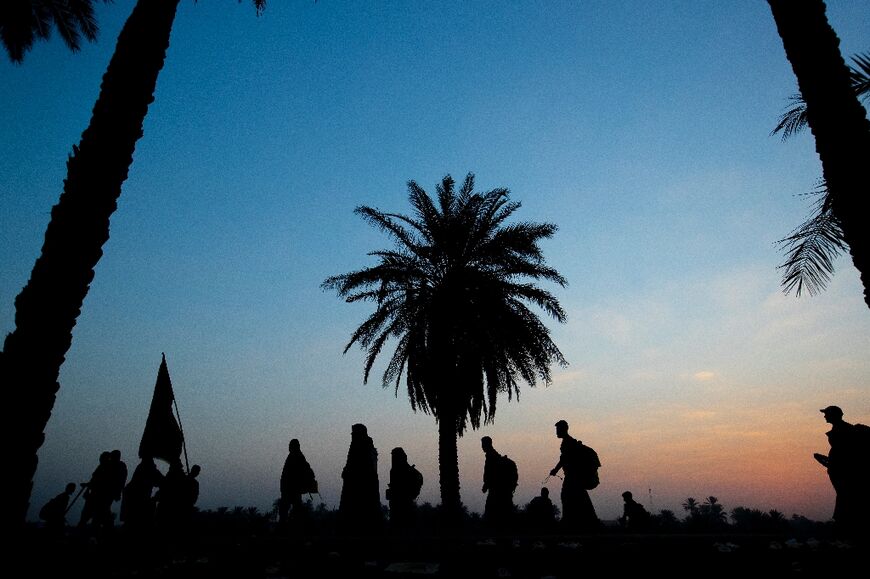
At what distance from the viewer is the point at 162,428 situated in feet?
29.0

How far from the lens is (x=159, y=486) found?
8680mm

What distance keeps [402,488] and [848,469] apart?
6.90 metres

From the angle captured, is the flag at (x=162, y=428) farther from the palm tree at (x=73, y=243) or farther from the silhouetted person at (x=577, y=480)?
the silhouetted person at (x=577, y=480)

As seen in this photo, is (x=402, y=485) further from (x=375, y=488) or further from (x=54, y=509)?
(x=54, y=509)

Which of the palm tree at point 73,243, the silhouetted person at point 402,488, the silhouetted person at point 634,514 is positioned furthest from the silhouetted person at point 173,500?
the silhouetted person at point 634,514

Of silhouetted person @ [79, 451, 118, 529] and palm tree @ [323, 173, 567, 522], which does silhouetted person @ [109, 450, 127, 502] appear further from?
palm tree @ [323, 173, 567, 522]

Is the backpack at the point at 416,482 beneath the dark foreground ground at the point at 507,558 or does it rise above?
above

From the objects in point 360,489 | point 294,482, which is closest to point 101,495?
point 294,482

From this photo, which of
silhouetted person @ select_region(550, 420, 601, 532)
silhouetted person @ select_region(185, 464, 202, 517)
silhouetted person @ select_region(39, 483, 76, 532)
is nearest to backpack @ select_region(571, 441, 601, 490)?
silhouetted person @ select_region(550, 420, 601, 532)

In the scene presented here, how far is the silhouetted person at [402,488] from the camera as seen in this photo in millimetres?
9695

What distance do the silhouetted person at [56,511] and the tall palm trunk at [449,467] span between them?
27.1 feet

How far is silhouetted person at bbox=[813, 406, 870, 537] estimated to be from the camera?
19.7 feet

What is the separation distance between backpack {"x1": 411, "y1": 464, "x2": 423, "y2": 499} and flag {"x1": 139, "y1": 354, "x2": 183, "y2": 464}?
14.1 feet

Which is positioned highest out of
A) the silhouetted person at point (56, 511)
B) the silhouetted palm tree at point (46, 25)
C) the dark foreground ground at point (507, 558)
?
the silhouetted palm tree at point (46, 25)
